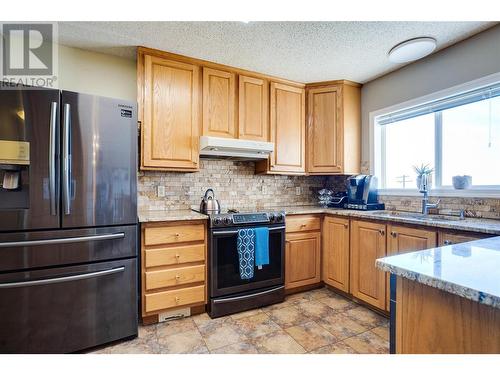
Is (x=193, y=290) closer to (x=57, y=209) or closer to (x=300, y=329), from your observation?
(x=300, y=329)

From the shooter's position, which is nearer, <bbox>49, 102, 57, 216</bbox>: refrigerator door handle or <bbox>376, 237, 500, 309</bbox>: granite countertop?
<bbox>376, 237, 500, 309</bbox>: granite countertop

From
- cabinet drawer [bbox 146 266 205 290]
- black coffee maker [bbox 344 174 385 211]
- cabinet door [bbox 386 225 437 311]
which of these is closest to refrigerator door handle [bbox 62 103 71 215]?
cabinet drawer [bbox 146 266 205 290]

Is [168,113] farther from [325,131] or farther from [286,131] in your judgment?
[325,131]

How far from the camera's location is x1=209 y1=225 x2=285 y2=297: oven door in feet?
7.20

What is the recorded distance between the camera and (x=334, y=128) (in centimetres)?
298

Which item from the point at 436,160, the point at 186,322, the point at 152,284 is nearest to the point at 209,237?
the point at 152,284

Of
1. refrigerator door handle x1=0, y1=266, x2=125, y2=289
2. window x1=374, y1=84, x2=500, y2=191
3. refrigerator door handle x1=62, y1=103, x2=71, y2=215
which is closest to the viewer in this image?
refrigerator door handle x1=0, y1=266, x2=125, y2=289

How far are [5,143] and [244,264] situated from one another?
186 cm

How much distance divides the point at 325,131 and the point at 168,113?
70.2 inches

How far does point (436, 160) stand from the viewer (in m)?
2.45

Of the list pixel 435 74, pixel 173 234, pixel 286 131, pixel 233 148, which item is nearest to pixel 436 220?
pixel 435 74

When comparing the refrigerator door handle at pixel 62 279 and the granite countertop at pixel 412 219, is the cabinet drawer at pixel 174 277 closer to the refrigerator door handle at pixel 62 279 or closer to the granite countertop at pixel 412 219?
the refrigerator door handle at pixel 62 279

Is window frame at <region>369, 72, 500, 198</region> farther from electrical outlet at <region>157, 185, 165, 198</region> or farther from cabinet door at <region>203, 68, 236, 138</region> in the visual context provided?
electrical outlet at <region>157, 185, 165, 198</region>

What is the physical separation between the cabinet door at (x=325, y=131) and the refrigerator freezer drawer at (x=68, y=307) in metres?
2.24
